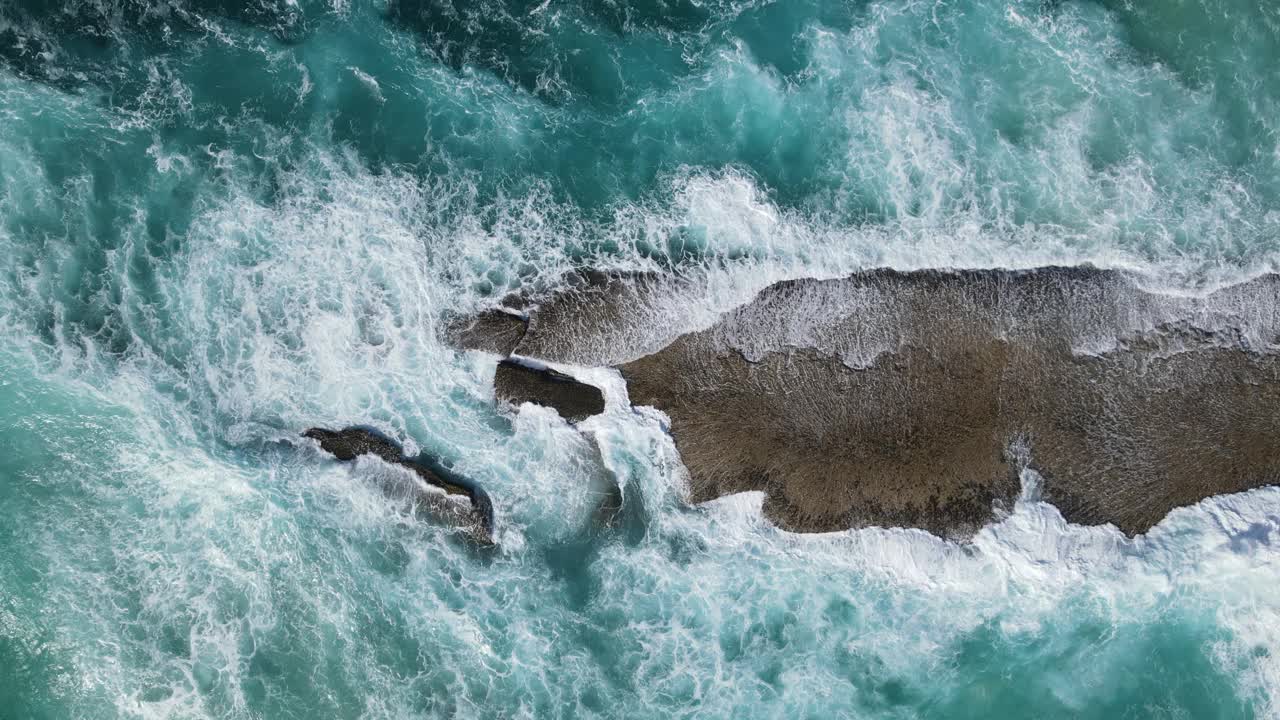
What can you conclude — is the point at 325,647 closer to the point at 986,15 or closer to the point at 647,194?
the point at 647,194

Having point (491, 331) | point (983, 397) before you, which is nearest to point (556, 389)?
point (491, 331)

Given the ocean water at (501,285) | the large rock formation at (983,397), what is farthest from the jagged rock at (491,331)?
the large rock formation at (983,397)

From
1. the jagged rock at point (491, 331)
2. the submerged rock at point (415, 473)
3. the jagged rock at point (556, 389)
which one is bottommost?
the submerged rock at point (415, 473)

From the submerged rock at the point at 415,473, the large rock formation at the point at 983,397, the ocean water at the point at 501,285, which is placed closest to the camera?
the large rock formation at the point at 983,397

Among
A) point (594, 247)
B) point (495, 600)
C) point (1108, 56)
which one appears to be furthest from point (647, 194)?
point (1108, 56)

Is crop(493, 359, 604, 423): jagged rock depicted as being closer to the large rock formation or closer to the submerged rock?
the large rock formation

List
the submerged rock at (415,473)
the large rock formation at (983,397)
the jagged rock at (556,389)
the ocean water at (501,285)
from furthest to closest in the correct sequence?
the submerged rock at (415,473), the ocean water at (501,285), the jagged rock at (556,389), the large rock formation at (983,397)

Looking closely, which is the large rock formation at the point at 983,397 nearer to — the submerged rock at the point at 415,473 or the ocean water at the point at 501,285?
the ocean water at the point at 501,285
